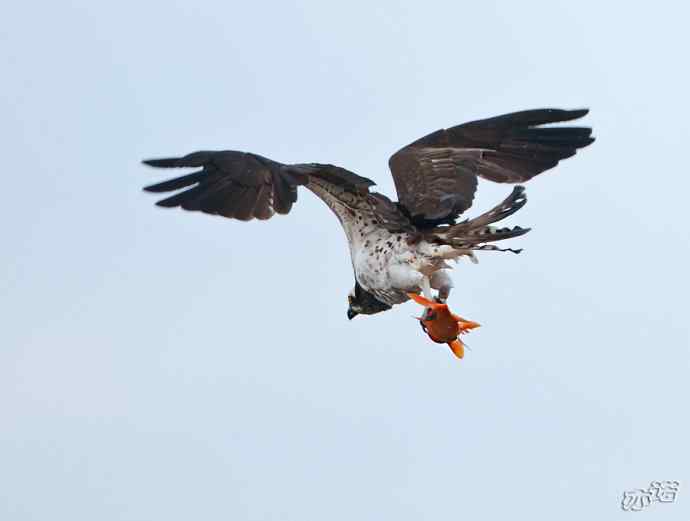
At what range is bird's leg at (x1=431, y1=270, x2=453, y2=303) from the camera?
15.4 meters

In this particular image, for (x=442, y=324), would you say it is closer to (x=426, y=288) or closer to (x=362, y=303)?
(x=426, y=288)

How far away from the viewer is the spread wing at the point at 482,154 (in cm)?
1598

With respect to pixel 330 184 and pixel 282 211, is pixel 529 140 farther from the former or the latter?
pixel 282 211

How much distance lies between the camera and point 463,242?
14.9 metres

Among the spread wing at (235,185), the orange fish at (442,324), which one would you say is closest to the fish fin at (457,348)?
the orange fish at (442,324)

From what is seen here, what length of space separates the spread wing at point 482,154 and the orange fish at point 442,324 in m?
1.12

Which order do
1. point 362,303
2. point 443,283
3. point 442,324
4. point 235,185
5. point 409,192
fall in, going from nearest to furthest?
1. point 235,185
2. point 442,324
3. point 443,283
4. point 409,192
5. point 362,303

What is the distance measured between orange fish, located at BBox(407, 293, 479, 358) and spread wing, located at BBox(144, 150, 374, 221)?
1808 mm

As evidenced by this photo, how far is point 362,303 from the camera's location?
16375mm

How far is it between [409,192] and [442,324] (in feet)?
4.85

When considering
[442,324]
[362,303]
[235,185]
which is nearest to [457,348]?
[442,324]

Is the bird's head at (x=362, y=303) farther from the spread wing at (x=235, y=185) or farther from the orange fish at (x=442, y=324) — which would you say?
the spread wing at (x=235, y=185)

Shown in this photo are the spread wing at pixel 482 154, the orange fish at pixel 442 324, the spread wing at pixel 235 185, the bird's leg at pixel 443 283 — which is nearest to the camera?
the spread wing at pixel 235 185

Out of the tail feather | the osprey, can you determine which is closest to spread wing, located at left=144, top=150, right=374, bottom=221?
the osprey
